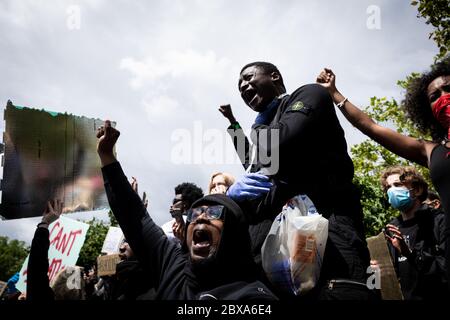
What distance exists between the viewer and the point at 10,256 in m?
68.1

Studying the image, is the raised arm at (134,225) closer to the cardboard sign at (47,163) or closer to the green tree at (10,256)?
the cardboard sign at (47,163)

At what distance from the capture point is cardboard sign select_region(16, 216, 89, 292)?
541cm

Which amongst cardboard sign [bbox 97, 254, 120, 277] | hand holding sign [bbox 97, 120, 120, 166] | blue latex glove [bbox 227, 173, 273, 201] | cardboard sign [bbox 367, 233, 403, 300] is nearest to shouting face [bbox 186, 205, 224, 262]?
blue latex glove [bbox 227, 173, 273, 201]

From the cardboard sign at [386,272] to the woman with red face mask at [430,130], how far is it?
112 centimetres

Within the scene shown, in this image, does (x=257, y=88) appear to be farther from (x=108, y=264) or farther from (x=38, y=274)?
(x=108, y=264)

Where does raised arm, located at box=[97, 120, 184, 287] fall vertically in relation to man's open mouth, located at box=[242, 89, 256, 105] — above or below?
below

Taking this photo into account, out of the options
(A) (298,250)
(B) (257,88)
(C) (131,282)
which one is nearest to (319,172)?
(A) (298,250)

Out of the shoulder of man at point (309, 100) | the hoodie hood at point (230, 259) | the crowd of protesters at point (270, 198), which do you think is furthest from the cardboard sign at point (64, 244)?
the shoulder of man at point (309, 100)

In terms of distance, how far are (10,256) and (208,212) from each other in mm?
77389

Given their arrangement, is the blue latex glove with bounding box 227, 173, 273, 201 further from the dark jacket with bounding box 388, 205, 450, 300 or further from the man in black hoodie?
the dark jacket with bounding box 388, 205, 450, 300

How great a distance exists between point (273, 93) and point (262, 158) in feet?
1.91

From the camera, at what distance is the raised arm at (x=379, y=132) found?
7.50ft
